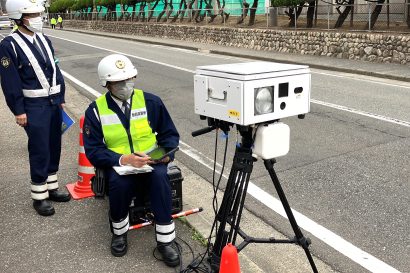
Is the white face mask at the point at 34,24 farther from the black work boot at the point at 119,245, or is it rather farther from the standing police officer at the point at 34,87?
the black work boot at the point at 119,245

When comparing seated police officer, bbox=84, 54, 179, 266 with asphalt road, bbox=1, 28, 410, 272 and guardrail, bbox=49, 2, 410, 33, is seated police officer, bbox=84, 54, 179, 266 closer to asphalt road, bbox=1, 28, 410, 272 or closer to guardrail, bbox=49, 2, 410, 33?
asphalt road, bbox=1, 28, 410, 272

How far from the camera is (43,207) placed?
4441 millimetres

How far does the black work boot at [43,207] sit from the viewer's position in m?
4.41

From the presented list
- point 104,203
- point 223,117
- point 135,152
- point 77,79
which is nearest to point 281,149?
point 223,117

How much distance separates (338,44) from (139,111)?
14187mm

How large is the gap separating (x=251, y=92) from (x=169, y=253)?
4.95 feet

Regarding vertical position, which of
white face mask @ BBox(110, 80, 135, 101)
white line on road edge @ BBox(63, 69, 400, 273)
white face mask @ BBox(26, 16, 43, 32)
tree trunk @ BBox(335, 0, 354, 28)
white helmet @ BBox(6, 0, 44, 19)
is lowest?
white line on road edge @ BBox(63, 69, 400, 273)

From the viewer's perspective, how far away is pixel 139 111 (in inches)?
147

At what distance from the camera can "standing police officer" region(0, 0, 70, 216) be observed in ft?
13.9

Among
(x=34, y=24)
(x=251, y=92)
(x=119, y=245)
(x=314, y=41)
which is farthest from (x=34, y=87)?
(x=314, y=41)

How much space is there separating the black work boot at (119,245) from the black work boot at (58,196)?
1.16m

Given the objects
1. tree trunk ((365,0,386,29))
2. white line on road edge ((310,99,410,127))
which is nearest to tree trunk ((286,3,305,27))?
tree trunk ((365,0,386,29))

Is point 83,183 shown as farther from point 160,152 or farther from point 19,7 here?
point 19,7

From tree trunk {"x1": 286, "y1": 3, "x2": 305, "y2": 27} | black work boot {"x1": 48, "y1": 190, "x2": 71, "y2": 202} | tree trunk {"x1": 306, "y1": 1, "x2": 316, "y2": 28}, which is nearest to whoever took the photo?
black work boot {"x1": 48, "y1": 190, "x2": 71, "y2": 202}
